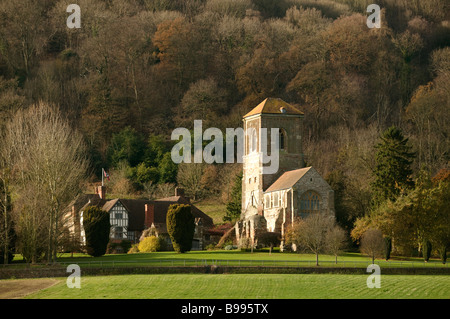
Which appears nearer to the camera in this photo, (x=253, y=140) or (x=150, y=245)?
(x=150, y=245)

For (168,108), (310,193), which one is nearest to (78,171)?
(310,193)

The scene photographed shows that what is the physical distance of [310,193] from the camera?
70.9 m

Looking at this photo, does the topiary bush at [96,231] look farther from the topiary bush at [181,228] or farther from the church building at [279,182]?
the church building at [279,182]

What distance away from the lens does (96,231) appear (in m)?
63.0

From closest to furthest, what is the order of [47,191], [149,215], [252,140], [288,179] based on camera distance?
[47,191] → [288,179] → [149,215] → [252,140]

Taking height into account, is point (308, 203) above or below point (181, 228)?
above

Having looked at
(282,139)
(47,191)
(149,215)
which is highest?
(282,139)

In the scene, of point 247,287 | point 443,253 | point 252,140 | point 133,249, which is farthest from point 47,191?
point 443,253

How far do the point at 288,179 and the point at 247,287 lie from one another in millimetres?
31652

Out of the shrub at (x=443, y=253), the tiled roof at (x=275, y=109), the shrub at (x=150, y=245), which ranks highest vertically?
the tiled roof at (x=275, y=109)

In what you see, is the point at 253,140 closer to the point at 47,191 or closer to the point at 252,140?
the point at 252,140

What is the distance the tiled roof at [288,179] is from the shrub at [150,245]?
1103 cm

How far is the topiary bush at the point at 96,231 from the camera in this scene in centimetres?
6288

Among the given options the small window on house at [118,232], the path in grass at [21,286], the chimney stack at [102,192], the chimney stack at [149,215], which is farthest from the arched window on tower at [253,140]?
the path in grass at [21,286]
